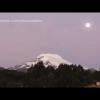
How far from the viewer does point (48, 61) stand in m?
2.58

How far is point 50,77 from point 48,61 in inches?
7.5

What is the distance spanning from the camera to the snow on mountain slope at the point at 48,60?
255cm

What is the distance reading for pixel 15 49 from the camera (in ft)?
8.65

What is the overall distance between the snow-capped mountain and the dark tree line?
4cm

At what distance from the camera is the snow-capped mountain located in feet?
8.37

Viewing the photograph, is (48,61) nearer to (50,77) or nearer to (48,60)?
(48,60)

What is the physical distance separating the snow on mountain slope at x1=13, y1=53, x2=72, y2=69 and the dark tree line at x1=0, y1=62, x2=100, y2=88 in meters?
0.04

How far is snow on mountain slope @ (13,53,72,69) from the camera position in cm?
255

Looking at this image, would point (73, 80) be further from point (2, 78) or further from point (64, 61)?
point (2, 78)

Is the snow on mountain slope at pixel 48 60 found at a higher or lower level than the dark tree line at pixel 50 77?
higher

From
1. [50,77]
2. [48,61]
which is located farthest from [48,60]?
[50,77]

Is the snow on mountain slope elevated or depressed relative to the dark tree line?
elevated

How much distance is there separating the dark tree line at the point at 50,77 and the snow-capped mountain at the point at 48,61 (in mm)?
36
